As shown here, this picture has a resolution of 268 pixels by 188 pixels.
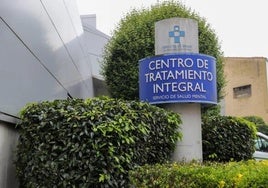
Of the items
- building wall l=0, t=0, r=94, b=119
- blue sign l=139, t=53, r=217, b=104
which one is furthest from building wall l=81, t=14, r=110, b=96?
blue sign l=139, t=53, r=217, b=104

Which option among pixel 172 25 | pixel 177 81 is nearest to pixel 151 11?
pixel 172 25

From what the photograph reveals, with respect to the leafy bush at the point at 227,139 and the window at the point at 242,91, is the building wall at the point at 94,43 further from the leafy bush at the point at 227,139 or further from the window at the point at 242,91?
the window at the point at 242,91

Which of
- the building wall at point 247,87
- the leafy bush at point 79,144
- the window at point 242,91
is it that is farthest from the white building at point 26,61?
the window at point 242,91

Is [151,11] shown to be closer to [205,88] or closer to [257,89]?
[205,88]

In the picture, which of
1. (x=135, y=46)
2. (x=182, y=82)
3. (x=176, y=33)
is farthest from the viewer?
(x=135, y=46)

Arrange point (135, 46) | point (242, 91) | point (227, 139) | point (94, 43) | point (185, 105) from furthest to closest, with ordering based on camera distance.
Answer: point (242, 91)
point (94, 43)
point (135, 46)
point (227, 139)
point (185, 105)

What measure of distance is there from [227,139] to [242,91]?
2866cm

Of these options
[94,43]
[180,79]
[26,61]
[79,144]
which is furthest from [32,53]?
[94,43]

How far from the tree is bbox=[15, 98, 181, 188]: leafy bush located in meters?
7.40

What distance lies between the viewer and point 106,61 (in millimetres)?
14484

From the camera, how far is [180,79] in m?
7.72

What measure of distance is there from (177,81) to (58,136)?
2933 millimetres

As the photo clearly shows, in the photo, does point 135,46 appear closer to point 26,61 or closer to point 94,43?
point 26,61

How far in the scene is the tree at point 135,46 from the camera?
1330cm
